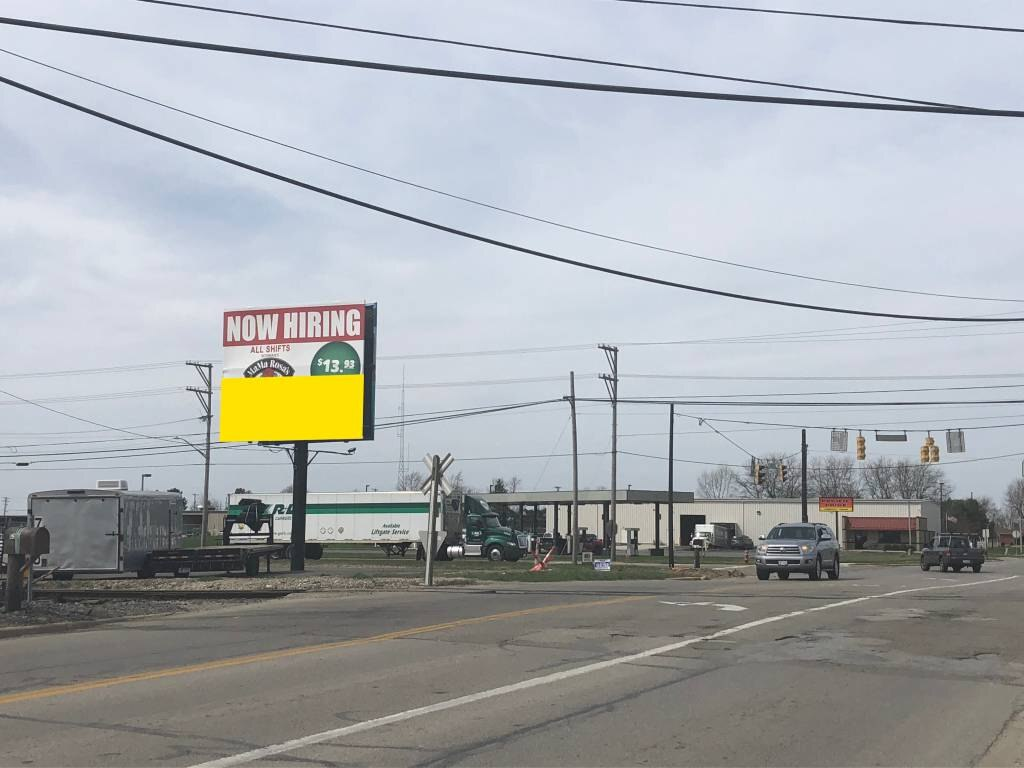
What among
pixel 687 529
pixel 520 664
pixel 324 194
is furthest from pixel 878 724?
pixel 687 529

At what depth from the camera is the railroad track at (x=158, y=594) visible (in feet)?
73.3

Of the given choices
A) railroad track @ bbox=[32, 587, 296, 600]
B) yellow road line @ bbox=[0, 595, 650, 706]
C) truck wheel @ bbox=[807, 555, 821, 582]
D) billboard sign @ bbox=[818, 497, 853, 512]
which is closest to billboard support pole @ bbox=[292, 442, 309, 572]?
railroad track @ bbox=[32, 587, 296, 600]

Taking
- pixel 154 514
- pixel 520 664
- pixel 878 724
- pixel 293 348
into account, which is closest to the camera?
pixel 878 724

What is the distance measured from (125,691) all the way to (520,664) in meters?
4.26

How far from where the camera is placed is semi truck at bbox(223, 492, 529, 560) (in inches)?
2036

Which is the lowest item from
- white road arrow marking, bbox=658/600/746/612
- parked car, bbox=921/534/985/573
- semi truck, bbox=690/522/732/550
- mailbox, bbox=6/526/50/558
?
semi truck, bbox=690/522/732/550

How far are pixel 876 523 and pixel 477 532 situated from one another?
60799mm

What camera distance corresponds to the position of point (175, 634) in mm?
14820

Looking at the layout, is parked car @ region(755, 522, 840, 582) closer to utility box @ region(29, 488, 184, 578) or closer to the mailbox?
utility box @ region(29, 488, 184, 578)

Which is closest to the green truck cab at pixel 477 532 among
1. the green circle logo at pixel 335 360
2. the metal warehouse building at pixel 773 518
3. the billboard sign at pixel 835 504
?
the green circle logo at pixel 335 360

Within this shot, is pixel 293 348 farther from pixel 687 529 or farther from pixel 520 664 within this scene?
pixel 687 529

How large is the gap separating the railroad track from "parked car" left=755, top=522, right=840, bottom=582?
15.3m

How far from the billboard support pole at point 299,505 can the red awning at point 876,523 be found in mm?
75625

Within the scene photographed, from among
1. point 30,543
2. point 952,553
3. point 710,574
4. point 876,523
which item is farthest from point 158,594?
point 876,523
